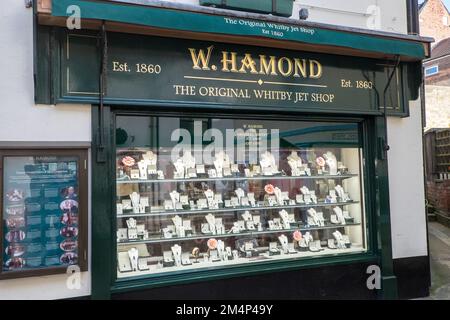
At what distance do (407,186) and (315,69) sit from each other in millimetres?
2145

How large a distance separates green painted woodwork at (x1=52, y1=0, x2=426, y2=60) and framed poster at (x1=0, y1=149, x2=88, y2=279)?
1.40 m

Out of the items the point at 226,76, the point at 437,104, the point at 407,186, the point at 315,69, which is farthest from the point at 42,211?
the point at 437,104

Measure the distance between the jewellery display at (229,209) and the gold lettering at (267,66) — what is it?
1.12 meters

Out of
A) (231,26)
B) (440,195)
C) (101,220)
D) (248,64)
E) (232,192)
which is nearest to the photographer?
(101,220)

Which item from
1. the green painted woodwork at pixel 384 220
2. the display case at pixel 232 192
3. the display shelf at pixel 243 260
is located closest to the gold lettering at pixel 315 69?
the display case at pixel 232 192

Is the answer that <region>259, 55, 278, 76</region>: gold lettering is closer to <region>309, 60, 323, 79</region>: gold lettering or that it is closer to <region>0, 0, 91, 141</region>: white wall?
<region>309, 60, 323, 79</region>: gold lettering

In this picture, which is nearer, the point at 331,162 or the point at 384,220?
the point at 384,220

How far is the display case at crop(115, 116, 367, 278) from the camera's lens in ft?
16.0

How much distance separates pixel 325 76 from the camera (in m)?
5.42

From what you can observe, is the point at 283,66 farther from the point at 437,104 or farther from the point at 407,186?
the point at 437,104

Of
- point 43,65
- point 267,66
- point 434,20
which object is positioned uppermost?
point 434,20

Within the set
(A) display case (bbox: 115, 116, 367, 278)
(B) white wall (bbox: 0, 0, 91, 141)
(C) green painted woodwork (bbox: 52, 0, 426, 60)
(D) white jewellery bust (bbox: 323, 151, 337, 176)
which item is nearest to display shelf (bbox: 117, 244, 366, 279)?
(A) display case (bbox: 115, 116, 367, 278)

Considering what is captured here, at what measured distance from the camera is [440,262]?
7.55 metres

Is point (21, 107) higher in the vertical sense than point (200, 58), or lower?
lower
